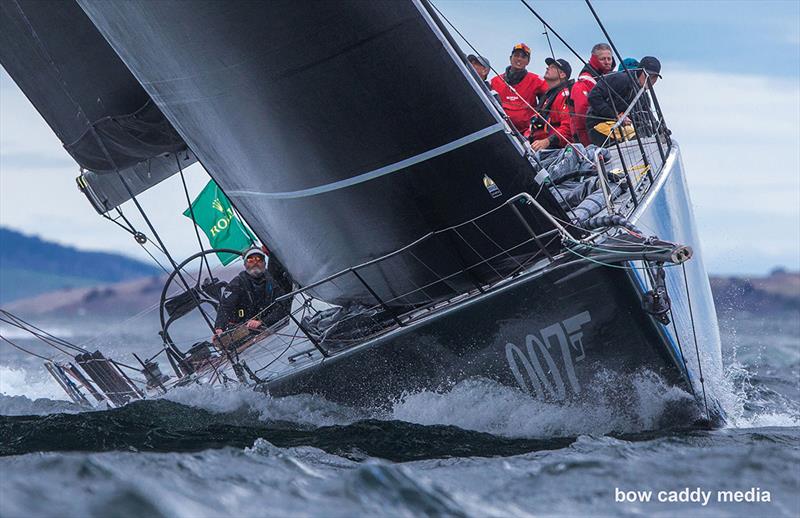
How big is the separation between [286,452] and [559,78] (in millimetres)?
3806

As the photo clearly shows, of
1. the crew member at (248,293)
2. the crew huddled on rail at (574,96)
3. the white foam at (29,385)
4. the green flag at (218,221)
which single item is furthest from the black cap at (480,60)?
the white foam at (29,385)

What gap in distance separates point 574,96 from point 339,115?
2.32m

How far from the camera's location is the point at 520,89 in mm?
8023

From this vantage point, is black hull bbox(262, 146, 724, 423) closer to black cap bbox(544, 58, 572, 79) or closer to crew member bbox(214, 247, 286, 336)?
crew member bbox(214, 247, 286, 336)

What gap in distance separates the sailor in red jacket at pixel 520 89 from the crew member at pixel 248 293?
2047 mm

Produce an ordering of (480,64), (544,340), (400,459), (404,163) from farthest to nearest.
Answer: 1. (480,64)
2. (404,163)
3. (544,340)
4. (400,459)

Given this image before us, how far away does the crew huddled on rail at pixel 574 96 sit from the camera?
692 centimetres

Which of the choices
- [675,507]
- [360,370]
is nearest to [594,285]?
[360,370]

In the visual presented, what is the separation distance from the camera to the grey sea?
11.5 feet

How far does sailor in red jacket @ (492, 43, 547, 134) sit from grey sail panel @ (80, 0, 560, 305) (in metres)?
2.03

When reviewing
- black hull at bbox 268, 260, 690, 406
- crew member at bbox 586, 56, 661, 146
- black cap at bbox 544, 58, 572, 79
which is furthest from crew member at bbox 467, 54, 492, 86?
A: black hull at bbox 268, 260, 690, 406

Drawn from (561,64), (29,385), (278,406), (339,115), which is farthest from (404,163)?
(29,385)

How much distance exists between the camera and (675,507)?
11.7 ft

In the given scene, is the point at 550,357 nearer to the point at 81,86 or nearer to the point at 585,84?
the point at 585,84
